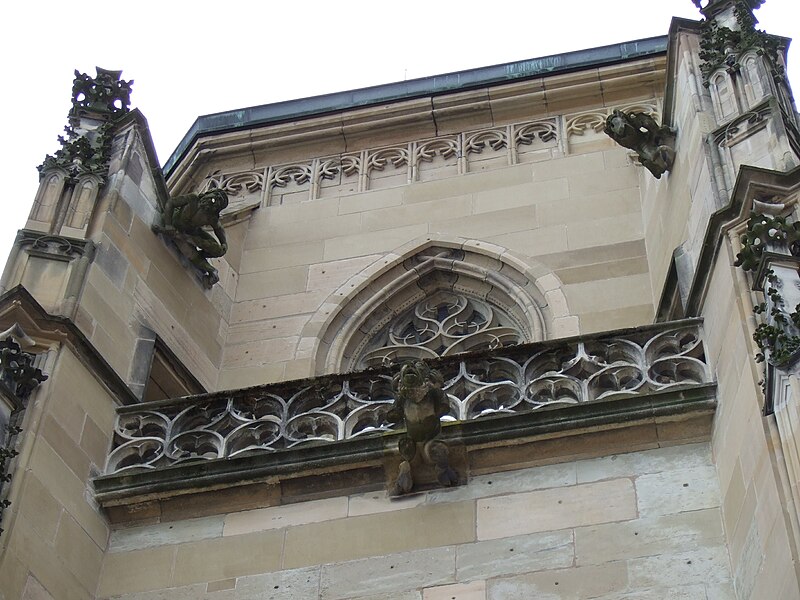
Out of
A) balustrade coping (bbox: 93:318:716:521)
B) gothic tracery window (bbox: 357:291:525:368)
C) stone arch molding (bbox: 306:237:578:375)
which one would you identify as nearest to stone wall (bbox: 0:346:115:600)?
balustrade coping (bbox: 93:318:716:521)

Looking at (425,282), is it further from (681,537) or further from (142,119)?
(681,537)

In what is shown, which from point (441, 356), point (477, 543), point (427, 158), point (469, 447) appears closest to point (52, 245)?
point (441, 356)

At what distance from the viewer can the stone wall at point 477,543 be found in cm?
946

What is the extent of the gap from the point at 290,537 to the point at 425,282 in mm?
3894

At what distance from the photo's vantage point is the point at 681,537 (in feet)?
31.2

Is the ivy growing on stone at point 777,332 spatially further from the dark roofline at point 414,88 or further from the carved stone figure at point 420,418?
the dark roofline at point 414,88

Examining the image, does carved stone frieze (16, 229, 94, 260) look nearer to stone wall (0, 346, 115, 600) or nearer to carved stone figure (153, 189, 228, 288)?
stone wall (0, 346, 115, 600)

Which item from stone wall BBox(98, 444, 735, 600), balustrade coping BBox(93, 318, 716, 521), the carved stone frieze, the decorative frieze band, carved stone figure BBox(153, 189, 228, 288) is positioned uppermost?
the decorative frieze band

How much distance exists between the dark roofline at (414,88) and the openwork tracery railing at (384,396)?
471 cm

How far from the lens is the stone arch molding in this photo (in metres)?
13.1

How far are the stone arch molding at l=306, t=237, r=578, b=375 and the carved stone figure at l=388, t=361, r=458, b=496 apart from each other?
8.50 ft

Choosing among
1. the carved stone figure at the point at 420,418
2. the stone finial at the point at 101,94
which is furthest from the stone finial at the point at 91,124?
the carved stone figure at the point at 420,418

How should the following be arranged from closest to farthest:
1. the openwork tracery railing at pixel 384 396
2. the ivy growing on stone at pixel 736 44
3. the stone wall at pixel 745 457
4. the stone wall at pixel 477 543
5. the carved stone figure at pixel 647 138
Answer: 1. the stone wall at pixel 745 457
2. the stone wall at pixel 477 543
3. the openwork tracery railing at pixel 384 396
4. the ivy growing on stone at pixel 736 44
5. the carved stone figure at pixel 647 138

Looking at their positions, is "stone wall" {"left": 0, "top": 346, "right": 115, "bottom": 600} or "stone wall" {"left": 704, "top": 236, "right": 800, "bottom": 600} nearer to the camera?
"stone wall" {"left": 704, "top": 236, "right": 800, "bottom": 600}
